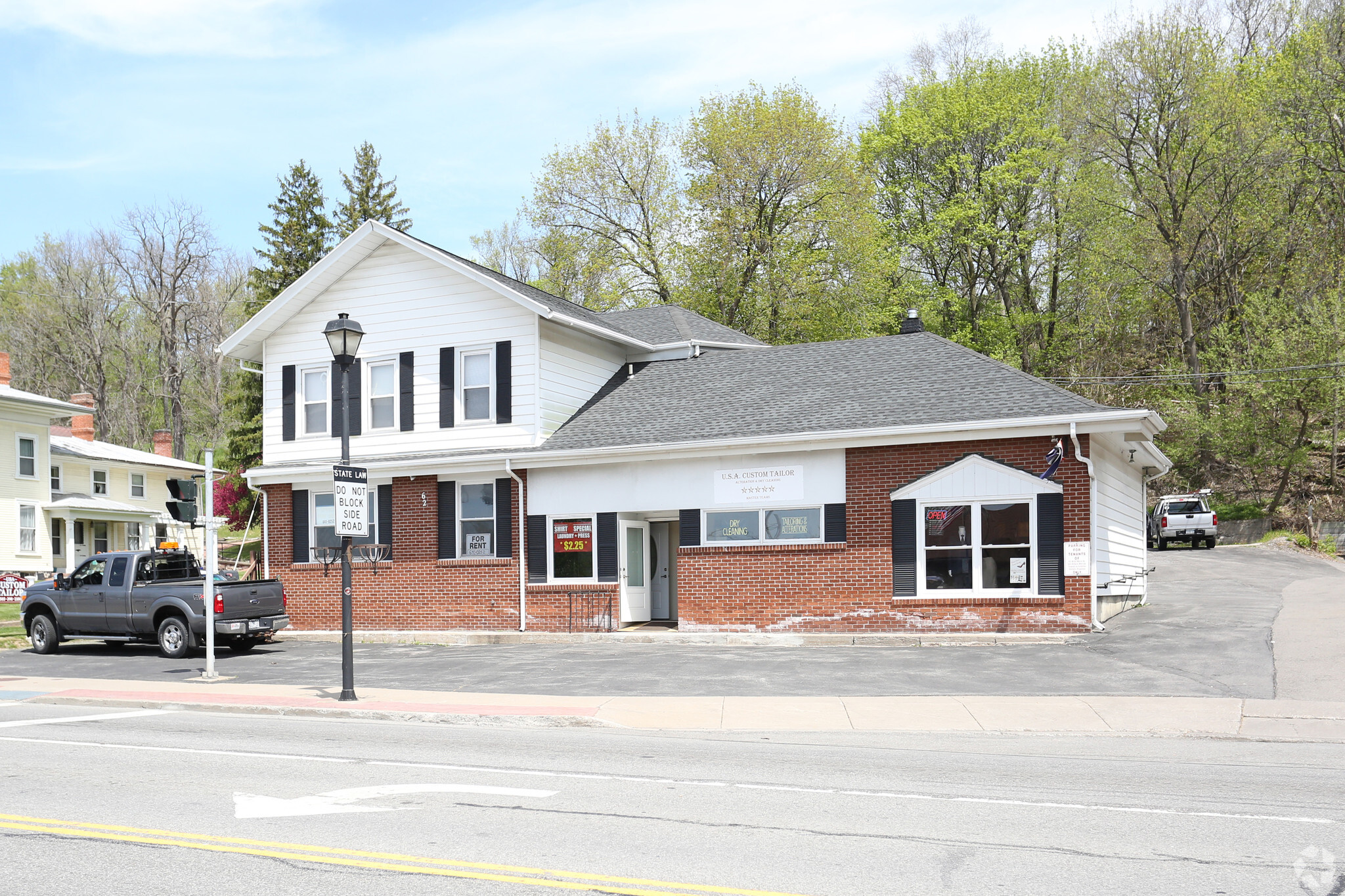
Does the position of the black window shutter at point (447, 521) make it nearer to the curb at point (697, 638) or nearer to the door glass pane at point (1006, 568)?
the curb at point (697, 638)

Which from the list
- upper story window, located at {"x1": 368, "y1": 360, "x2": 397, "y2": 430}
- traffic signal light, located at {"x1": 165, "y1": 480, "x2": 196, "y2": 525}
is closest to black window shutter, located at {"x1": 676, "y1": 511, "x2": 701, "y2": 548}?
upper story window, located at {"x1": 368, "y1": 360, "x2": 397, "y2": 430}

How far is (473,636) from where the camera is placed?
22.1 m

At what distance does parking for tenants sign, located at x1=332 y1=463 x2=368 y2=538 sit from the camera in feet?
48.5

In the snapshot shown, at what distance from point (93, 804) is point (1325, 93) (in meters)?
50.3

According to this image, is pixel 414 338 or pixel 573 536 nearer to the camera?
pixel 573 536

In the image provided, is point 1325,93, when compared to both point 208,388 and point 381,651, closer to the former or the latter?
point 381,651

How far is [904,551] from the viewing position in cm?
Result: 1936

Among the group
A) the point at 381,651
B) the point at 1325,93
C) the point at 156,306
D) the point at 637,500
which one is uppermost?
the point at 1325,93

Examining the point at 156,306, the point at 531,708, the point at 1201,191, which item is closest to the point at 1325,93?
the point at 1201,191

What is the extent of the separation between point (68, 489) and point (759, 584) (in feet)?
125

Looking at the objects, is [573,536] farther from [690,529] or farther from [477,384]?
[477,384]

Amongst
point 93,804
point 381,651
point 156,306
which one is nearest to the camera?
point 93,804

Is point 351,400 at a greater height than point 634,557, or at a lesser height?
greater

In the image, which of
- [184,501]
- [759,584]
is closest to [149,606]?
[184,501]
